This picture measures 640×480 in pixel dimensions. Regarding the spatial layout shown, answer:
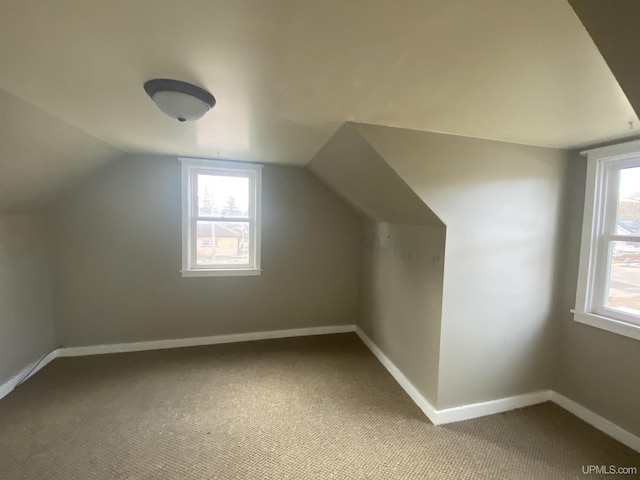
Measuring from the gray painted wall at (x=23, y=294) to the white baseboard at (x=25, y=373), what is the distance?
0.13 feet

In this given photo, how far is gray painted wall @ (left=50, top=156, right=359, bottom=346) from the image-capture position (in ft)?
9.29

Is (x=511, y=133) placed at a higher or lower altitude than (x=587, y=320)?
higher

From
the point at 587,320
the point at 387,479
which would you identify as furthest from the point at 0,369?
the point at 587,320

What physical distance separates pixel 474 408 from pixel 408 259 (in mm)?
1226

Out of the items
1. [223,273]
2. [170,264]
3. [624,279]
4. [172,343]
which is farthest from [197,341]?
[624,279]

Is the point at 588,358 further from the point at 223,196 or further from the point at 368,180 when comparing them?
the point at 223,196

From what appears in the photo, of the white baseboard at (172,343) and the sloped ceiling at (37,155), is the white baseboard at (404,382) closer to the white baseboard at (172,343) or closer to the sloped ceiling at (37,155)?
the white baseboard at (172,343)

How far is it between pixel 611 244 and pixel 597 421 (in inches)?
50.9

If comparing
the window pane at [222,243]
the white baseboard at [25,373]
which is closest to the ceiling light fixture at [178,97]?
the window pane at [222,243]

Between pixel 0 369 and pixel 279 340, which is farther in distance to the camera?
pixel 279 340

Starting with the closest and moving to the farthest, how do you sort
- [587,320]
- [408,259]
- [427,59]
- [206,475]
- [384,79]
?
[427,59]
[384,79]
[206,475]
[587,320]
[408,259]

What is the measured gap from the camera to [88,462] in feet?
5.47

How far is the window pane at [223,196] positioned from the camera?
3189mm

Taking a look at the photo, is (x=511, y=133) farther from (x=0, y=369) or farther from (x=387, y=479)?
(x=0, y=369)
